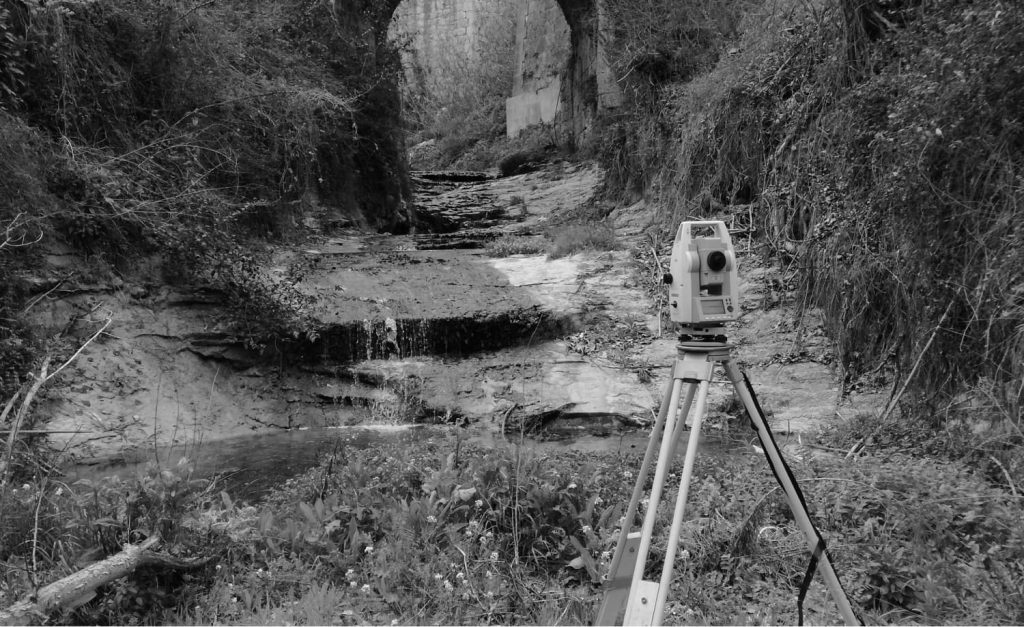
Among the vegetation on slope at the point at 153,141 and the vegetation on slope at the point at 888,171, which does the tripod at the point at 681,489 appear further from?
the vegetation on slope at the point at 153,141

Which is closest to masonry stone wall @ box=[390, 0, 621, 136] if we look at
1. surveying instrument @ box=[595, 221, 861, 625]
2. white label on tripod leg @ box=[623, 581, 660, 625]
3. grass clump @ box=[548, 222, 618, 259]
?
grass clump @ box=[548, 222, 618, 259]

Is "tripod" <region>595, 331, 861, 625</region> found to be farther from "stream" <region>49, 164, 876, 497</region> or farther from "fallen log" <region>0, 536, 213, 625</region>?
"stream" <region>49, 164, 876, 497</region>

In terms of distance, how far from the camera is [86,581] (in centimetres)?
265

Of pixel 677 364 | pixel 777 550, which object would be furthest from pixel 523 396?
pixel 677 364

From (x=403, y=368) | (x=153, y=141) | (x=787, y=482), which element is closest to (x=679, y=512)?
(x=787, y=482)

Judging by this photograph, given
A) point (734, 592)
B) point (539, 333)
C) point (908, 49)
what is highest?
point (908, 49)

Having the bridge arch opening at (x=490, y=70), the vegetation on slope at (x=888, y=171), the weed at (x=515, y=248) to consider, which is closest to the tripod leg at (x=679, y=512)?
the vegetation on slope at (x=888, y=171)

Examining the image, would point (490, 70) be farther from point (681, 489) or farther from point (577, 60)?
point (681, 489)

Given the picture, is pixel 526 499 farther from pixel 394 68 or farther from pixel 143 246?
pixel 394 68

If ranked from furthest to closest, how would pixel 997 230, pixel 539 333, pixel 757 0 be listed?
pixel 757 0, pixel 539 333, pixel 997 230

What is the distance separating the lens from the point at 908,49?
18.4 feet

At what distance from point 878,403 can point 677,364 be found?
4153 millimetres

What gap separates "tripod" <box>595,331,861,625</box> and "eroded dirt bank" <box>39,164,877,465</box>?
385 cm

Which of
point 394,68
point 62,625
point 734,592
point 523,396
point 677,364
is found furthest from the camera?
point 394,68
